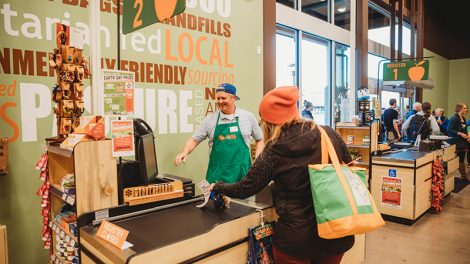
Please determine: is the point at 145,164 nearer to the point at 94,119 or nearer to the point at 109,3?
the point at 94,119

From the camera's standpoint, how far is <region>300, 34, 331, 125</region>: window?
712 cm

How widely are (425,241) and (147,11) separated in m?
3.89

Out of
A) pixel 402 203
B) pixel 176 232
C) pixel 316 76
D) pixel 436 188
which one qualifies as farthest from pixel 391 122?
pixel 176 232

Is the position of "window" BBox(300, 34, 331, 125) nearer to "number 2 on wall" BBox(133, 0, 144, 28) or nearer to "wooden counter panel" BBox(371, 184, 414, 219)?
"wooden counter panel" BBox(371, 184, 414, 219)

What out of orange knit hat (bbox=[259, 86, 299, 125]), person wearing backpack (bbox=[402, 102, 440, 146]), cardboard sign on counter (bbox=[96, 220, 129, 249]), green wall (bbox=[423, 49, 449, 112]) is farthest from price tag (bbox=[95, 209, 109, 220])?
green wall (bbox=[423, 49, 449, 112])

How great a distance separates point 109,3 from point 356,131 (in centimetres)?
402

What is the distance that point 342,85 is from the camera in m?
8.54

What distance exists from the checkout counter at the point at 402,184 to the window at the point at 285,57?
8.00ft

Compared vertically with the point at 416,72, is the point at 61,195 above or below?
below

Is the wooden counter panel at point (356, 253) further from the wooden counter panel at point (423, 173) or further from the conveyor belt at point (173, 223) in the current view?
the wooden counter panel at point (423, 173)

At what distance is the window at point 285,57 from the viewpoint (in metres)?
6.35

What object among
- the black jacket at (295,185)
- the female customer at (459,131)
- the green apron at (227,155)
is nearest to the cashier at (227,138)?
the green apron at (227,155)

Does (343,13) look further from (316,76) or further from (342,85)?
(316,76)

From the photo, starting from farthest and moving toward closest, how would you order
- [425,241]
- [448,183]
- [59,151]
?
[448,183] → [425,241] → [59,151]
